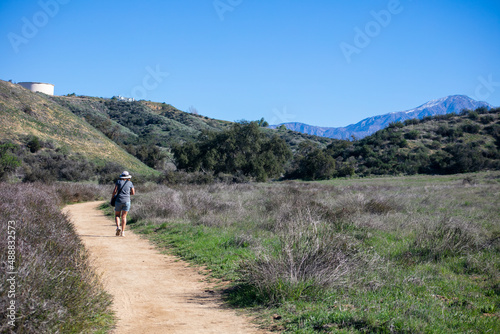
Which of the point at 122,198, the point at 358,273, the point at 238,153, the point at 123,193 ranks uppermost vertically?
the point at 238,153

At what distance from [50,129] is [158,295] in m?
45.0

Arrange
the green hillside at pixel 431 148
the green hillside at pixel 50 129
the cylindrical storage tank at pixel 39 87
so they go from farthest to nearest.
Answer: the cylindrical storage tank at pixel 39 87, the green hillside at pixel 431 148, the green hillside at pixel 50 129

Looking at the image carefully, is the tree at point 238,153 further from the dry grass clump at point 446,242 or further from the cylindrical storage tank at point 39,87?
the cylindrical storage tank at point 39,87

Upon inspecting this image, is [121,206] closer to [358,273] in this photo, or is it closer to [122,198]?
[122,198]

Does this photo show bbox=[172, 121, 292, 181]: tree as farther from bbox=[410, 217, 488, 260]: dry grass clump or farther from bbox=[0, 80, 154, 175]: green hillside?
bbox=[410, 217, 488, 260]: dry grass clump

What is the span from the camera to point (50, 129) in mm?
43594

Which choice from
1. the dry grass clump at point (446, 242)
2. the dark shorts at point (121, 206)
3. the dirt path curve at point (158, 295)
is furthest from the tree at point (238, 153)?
the dry grass clump at point (446, 242)

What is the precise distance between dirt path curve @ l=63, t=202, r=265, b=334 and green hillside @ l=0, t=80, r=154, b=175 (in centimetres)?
3563

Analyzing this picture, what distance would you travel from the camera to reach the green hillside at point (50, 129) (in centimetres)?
3947

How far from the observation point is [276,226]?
9.78 m

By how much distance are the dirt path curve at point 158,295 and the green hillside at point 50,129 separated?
3563 cm

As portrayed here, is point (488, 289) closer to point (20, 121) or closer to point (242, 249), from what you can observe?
point (242, 249)

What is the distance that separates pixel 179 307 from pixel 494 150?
51426 mm

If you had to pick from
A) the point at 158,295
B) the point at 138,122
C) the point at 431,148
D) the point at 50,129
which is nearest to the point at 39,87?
the point at 138,122
